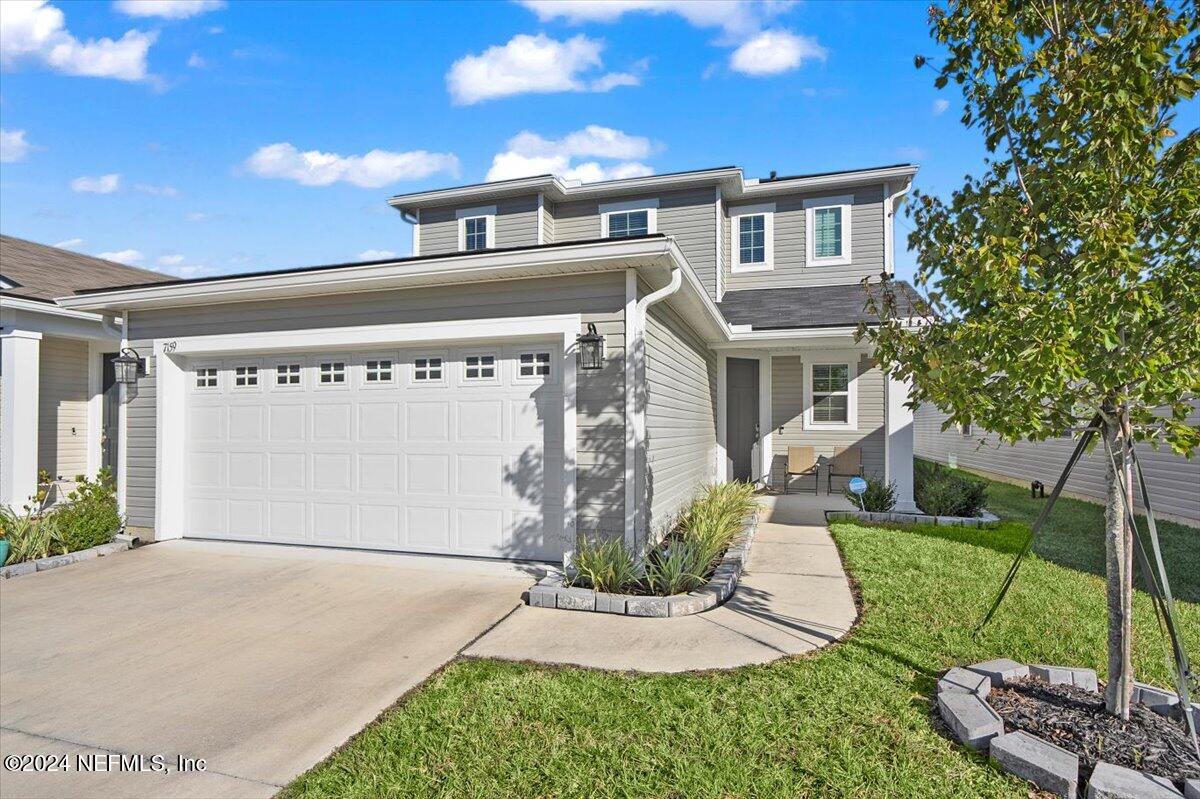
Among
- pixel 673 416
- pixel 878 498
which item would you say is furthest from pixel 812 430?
pixel 673 416

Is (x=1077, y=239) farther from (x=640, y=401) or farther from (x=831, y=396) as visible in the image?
(x=831, y=396)

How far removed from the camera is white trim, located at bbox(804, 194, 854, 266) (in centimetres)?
1234

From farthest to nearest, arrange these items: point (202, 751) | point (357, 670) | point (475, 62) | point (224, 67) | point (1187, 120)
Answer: point (475, 62) → point (224, 67) → point (357, 670) → point (202, 751) → point (1187, 120)

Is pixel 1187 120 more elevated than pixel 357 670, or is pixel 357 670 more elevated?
pixel 1187 120

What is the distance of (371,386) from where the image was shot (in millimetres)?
6898

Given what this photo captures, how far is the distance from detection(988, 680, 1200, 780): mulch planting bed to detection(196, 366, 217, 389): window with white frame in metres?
8.44

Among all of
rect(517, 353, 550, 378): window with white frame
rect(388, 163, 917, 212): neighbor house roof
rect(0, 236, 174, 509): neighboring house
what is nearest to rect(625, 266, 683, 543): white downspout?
rect(517, 353, 550, 378): window with white frame

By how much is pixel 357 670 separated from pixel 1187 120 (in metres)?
5.28

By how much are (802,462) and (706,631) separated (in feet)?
24.6

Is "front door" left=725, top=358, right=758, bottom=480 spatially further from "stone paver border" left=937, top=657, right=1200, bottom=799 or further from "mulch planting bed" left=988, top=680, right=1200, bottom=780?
"mulch planting bed" left=988, top=680, right=1200, bottom=780

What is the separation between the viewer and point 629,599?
16.1ft

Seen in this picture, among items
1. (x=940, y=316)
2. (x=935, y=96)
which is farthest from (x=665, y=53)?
(x=940, y=316)

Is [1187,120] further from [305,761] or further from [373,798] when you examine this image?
[305,761]

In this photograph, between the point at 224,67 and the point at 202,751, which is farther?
the point at 224,67
